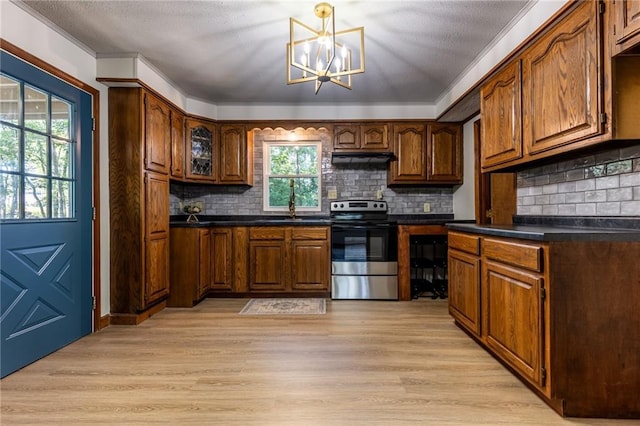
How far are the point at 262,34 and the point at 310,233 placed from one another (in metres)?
2.11

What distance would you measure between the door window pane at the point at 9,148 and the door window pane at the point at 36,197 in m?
0.13

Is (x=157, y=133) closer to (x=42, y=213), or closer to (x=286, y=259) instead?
(x=42, y=213)

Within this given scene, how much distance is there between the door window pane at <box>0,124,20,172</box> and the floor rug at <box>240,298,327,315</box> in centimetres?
209

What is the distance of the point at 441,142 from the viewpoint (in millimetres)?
4148

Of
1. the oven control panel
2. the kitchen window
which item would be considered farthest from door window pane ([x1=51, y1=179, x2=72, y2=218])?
the oven control panel

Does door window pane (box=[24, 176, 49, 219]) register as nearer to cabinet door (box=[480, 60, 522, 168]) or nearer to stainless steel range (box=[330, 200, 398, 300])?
stainless steel range (box=[330, 200, 398, 300])

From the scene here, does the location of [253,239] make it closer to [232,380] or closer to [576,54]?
[232,380]

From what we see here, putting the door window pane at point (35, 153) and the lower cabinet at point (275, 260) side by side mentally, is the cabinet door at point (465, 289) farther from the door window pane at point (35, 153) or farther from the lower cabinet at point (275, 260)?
the door window pane at point (35, 153)

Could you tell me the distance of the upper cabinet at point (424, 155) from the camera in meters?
4.14

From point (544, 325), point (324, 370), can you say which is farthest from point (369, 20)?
point (324, 370)

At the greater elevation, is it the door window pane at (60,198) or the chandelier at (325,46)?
the chandelier at (325,46)

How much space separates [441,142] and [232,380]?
3505mm

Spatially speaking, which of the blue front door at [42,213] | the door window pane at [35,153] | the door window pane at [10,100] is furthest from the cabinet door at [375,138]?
the door window pane at [10,100]

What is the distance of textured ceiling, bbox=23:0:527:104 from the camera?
87.3 inches
